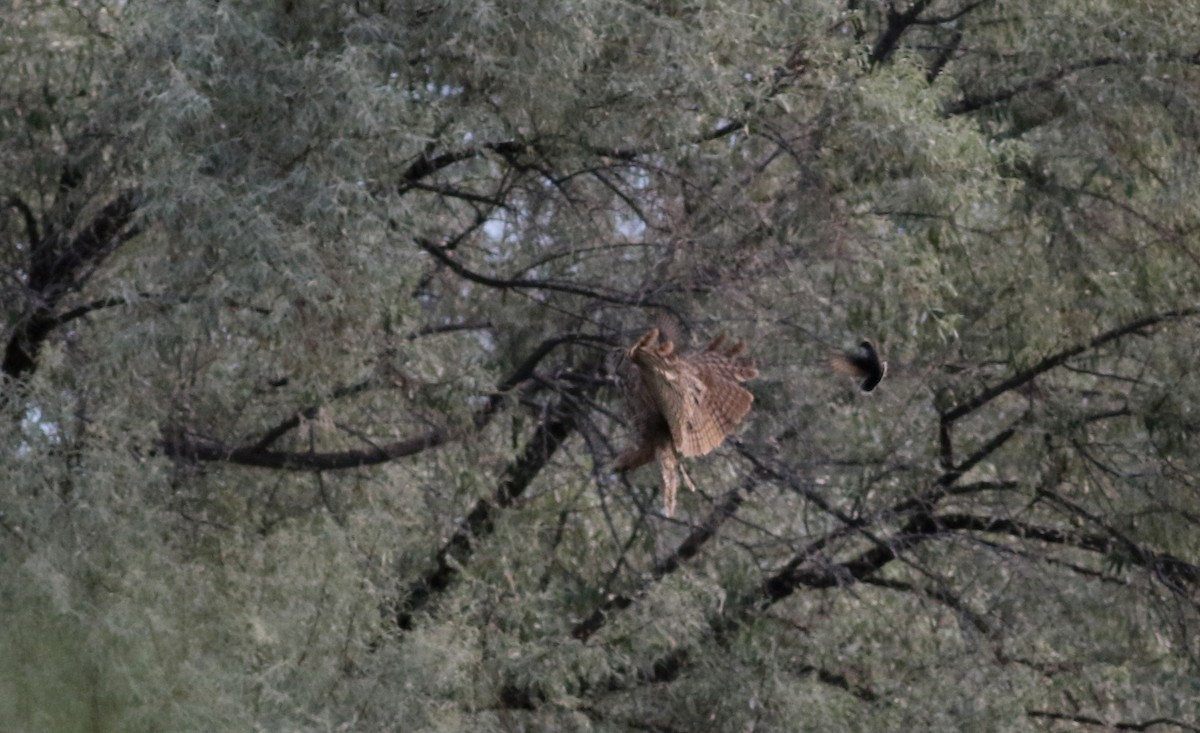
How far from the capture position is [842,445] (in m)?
10.2

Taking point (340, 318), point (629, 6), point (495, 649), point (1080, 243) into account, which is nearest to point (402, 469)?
point (495, 649)

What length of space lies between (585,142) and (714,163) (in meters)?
0.72

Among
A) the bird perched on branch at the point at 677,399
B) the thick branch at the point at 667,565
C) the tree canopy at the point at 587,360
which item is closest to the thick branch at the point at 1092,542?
the tree canopy at the point at 587,360

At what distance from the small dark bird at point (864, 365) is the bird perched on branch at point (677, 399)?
62 centimetres

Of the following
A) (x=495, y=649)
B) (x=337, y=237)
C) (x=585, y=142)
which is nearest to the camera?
(x=337, y=237)

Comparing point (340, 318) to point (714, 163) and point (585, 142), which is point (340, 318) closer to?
point (585, 142)

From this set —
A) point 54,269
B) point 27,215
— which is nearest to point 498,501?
point 54,269

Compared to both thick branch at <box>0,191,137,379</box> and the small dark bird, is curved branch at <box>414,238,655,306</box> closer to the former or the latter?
thick branch at <box>0,191,137,379</box>

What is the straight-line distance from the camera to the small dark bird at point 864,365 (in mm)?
7570

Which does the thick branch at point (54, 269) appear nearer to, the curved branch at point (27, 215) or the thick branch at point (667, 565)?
the curved branch at point (27, 215)

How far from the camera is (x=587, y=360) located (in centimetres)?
996

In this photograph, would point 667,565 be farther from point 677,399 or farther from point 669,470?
point 677,399

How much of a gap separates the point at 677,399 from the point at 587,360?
335 cm

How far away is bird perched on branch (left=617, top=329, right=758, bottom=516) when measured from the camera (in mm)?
6535
